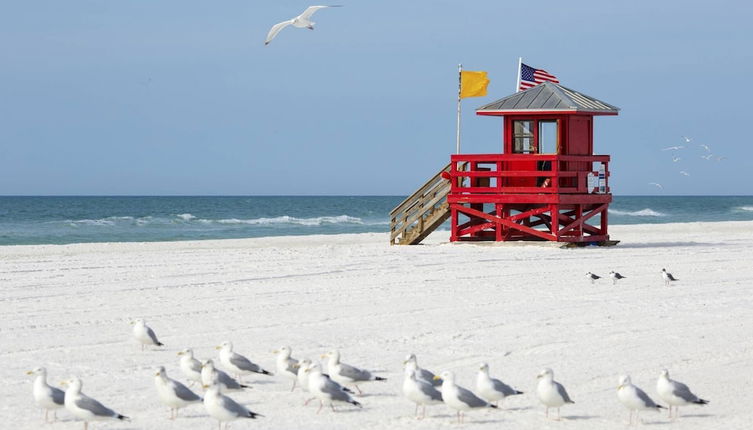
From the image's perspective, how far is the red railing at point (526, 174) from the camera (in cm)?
2538

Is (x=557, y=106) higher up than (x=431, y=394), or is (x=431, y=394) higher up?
(x=557, y=106)

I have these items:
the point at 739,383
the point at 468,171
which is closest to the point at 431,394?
the point at 739,383

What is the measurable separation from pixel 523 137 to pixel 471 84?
14.3 ft

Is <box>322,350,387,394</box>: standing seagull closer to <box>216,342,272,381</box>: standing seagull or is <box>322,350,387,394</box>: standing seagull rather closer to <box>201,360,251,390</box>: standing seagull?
<box>216,342,272,381</box>: standing seagull

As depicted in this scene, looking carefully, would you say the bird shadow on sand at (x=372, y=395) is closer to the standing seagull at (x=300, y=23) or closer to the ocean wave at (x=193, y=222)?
the standing seagull at (x=300, y=23)

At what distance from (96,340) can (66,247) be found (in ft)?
61.5

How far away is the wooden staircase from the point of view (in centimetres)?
2780

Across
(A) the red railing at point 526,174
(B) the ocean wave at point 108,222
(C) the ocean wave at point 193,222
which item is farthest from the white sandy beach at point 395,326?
(C) the ocean wave at point 193,222

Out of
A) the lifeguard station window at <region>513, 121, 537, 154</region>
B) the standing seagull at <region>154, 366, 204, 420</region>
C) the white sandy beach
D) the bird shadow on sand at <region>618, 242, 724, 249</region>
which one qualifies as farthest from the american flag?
the standing seagull at <region>154, 366, 204, 420</region>

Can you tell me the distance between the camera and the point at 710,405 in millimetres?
8953

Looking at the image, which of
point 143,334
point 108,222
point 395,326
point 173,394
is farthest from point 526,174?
point 108,222

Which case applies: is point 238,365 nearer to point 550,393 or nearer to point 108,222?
point 550,393

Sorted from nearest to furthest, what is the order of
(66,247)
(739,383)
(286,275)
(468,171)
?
(739,383) < (286,275) < (468,171) < (66,247)

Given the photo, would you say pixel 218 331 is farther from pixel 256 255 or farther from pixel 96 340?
pixel 256 255
